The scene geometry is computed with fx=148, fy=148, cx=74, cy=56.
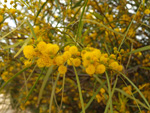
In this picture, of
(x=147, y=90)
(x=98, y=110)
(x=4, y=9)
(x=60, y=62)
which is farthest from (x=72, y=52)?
(x=98, y=110)

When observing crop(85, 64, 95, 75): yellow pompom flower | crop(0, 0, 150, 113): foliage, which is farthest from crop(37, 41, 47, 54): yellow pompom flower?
crop(85, 64, 95, 75): yellow pompom flower

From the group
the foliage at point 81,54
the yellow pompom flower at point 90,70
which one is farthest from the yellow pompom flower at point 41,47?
the yellow pompom flower at point 90,70

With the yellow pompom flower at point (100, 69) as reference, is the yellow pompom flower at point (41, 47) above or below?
above

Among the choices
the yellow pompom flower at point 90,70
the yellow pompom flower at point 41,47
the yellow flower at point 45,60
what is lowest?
the yellow pompom flower at point 90,70

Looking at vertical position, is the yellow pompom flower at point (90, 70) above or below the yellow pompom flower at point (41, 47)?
below

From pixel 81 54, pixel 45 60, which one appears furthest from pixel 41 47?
pixel 81 54

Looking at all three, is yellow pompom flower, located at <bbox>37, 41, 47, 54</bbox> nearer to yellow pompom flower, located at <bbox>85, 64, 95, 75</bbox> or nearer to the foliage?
the foliage

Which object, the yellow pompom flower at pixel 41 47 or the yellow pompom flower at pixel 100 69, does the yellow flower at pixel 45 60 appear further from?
the yellow pompom flower at pixel 100 69

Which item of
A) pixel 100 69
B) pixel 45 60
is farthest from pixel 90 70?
pixel 45 60

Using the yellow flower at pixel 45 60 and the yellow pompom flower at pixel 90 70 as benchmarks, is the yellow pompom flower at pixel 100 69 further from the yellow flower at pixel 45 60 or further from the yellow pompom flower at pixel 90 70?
the yellow flower at pixel 45 60

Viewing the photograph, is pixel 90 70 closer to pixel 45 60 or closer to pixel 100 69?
pixel 100 69

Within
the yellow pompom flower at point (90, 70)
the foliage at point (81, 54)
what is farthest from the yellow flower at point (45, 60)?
the yellow pompom flower at point (90, 70)

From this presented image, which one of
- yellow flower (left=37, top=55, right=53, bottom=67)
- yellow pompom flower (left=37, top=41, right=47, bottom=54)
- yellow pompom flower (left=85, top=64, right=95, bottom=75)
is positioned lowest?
yellow pompom flower (left=85, top=64, right=95, bottom=75)
